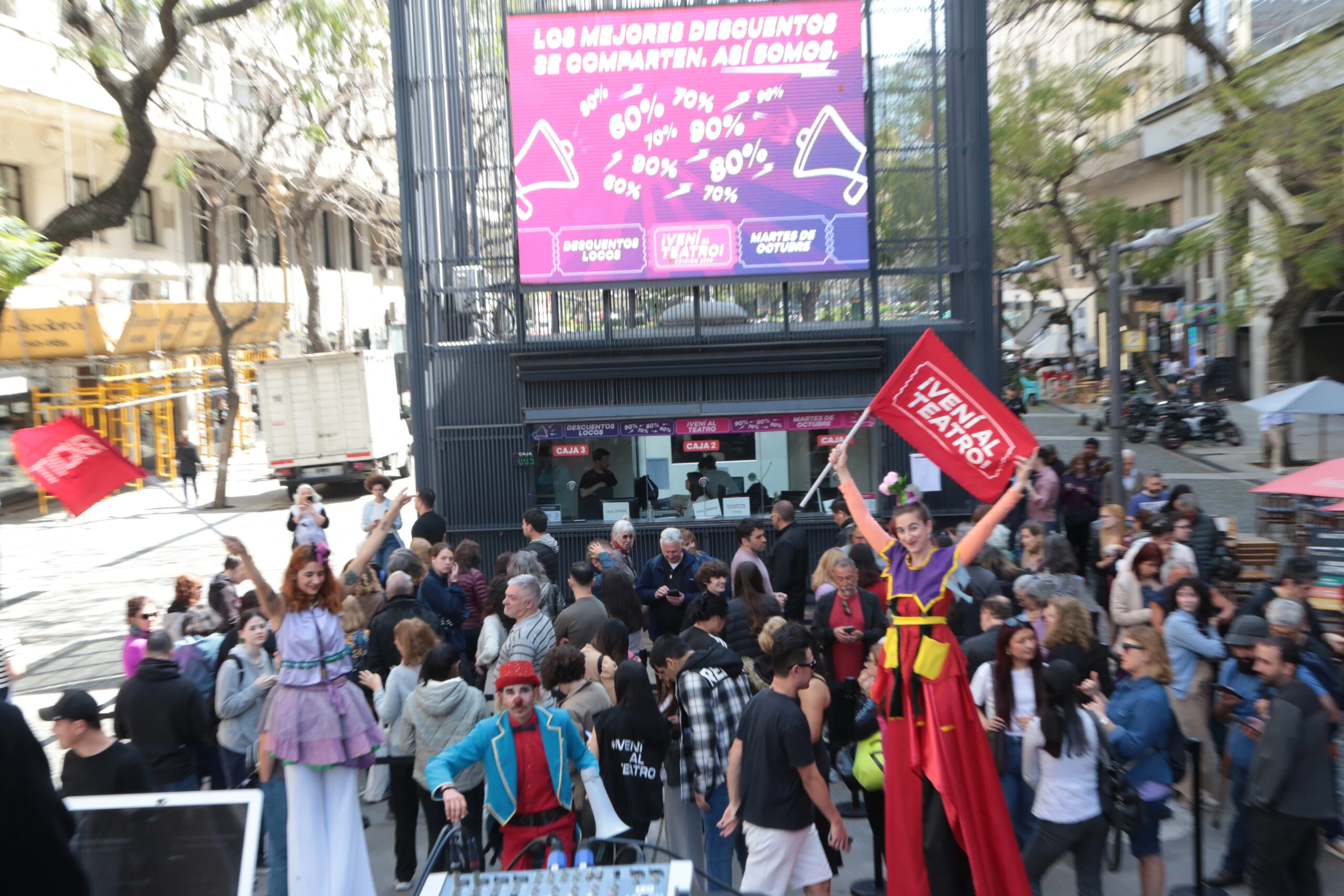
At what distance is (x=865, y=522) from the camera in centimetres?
629

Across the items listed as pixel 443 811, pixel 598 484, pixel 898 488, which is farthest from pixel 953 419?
pixel 598 484

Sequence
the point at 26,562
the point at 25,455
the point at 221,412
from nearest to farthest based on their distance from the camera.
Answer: the point at 25,455, the point at 26,562, the point at 221,412

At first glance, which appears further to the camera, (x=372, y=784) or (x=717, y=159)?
(x=717, y=159)

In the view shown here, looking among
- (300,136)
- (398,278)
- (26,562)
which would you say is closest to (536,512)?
(26,562)

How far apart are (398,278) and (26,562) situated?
105 ft

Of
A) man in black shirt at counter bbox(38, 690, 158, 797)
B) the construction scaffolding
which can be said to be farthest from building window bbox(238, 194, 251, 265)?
man in black shirt at counter bbox(38, 690, 158, 797)

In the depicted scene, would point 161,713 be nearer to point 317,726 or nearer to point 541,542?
point 317,726

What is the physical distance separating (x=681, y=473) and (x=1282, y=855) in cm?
987

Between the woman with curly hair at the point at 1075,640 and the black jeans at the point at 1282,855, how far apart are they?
119 cm

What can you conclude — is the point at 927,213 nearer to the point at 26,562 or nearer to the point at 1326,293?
the point at 26,562

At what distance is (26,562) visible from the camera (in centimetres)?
2138

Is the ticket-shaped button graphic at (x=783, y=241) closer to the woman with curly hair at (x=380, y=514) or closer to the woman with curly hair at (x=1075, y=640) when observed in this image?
the woman with curly hair at (x=380, y=514)

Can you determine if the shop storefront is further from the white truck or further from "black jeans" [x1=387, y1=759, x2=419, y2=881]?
the white truck

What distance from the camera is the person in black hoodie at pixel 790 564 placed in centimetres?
1117
